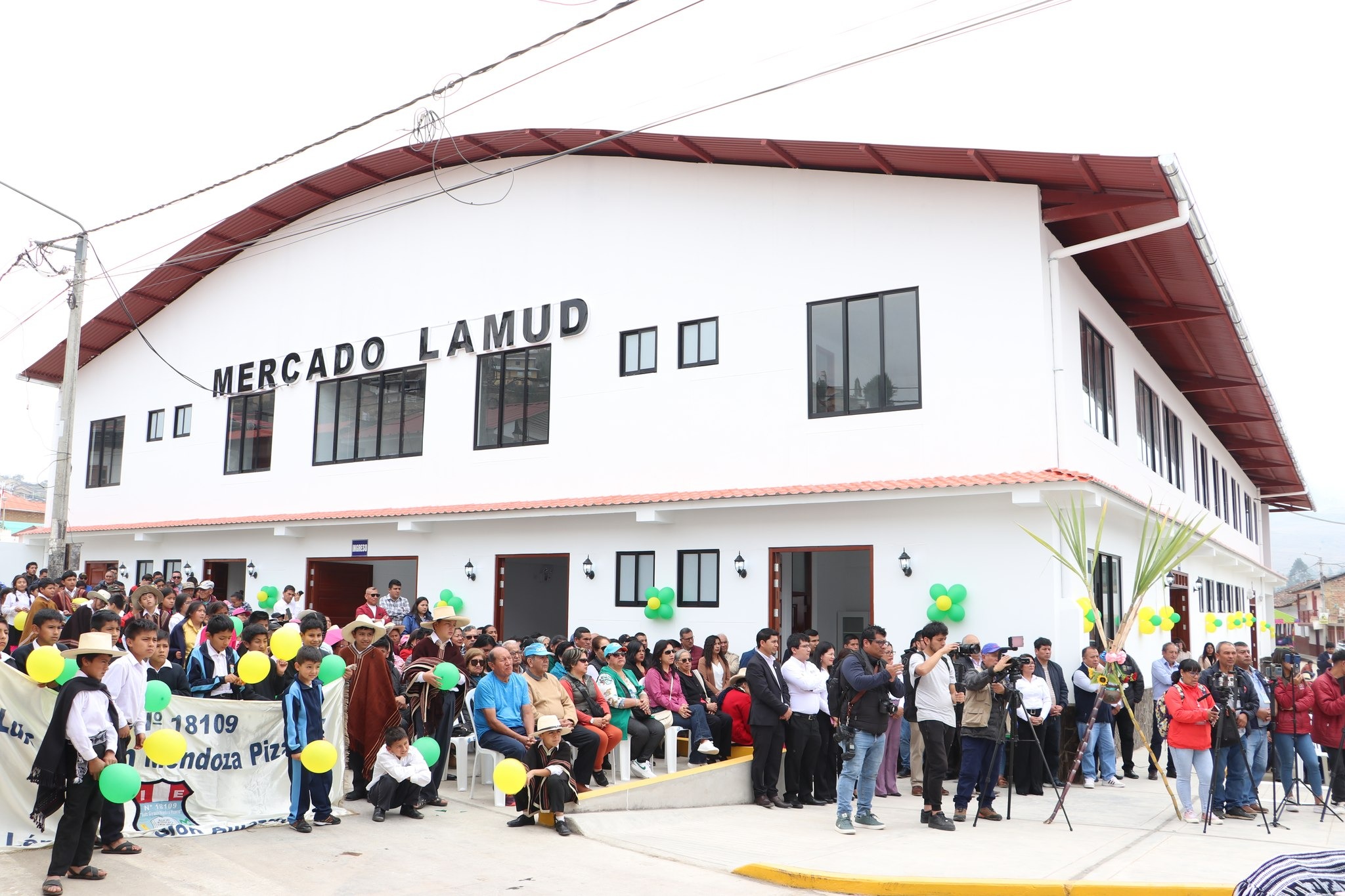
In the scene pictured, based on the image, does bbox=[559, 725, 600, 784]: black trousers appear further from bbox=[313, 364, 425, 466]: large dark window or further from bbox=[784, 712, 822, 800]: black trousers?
bbox=[313, 364, 425, 466]: large dark window

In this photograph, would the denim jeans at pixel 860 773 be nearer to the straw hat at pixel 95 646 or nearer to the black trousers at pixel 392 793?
the black trousers at pixel 392 793

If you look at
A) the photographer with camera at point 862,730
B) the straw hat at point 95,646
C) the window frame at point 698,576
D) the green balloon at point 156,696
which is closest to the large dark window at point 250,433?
the window frame at point 698,576

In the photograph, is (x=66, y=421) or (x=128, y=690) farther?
(x=66, y=421)

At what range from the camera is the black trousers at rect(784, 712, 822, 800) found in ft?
36.7

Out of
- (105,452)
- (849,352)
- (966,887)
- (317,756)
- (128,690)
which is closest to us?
(128,690)

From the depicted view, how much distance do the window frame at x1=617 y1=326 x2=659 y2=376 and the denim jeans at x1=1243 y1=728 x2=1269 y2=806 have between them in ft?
30.4

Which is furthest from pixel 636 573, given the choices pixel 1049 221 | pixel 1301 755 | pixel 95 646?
pixel 95 646

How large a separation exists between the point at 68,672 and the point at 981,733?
7916 millimetres

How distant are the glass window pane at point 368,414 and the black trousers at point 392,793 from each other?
39.3ft

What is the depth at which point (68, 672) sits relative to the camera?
25.6ft

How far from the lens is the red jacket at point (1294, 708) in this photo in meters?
11.4

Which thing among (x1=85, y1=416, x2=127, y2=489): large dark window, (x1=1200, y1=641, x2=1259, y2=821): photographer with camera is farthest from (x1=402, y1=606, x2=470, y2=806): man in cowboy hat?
(x1=85, y1=416, x2=127, y2=489): large dark window

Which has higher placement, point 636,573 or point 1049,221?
point 1049,221

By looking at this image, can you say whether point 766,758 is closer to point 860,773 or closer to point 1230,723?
point 860,773
